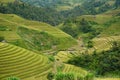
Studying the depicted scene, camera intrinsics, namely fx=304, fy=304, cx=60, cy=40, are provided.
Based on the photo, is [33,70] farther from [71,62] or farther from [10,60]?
[71,62]

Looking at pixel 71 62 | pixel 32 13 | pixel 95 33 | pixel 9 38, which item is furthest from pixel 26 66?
pixel 32 13

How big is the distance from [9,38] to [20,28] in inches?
710

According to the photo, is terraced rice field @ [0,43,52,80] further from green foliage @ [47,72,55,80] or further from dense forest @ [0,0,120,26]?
dense forest @ [0,0,120,26]

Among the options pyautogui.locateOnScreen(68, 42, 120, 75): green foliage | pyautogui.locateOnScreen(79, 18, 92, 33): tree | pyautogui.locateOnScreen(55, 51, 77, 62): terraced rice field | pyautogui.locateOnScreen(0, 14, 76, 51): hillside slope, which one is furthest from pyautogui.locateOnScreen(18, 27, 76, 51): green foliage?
pyautogui.locateOnScreen(79, 18, 92, 33): tree

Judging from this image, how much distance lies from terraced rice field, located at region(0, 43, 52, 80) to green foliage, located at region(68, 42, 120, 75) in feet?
36.8

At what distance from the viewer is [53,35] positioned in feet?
310

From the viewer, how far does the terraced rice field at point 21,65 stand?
46.3 meters

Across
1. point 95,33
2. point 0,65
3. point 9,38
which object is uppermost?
point 0,65

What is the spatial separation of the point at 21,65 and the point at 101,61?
20.3 meters

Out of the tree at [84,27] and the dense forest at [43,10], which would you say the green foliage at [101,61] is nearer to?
the tree at [84,27]

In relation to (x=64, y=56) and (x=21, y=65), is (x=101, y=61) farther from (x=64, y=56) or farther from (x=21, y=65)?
(x=21, y=65)

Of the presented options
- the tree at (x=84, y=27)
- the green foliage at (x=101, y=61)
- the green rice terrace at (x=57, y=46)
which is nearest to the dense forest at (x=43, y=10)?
the green rice terrace at (x=57, y=46)

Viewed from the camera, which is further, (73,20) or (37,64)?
(73,20)

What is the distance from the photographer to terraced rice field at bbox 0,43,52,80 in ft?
152
